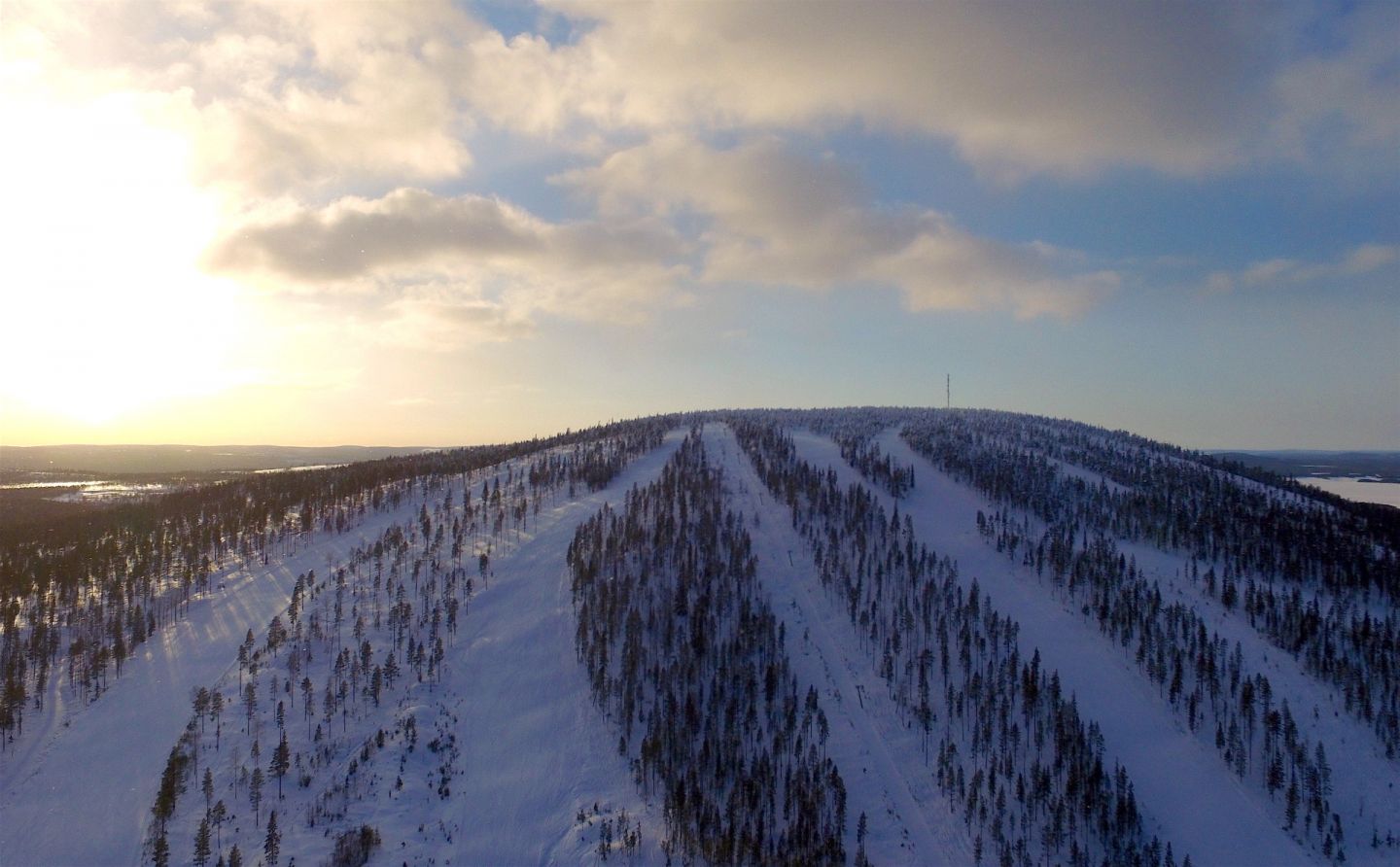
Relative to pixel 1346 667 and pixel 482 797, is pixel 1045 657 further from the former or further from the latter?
pixel 482 797

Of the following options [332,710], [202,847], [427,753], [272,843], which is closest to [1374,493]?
[427,753]

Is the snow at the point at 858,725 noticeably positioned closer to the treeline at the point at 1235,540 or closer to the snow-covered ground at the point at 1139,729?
the snow-covered ground at the point at 1139,729

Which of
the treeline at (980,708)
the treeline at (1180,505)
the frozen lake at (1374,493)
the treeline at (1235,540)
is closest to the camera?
the treeline at (980,708)

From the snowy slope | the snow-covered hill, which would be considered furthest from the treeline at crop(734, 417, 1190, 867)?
the snowy slope

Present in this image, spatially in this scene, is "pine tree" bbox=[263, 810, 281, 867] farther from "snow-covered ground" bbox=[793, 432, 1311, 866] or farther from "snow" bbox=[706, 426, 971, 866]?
"snow-covered ground" bbox=[793, 432, 1311, 866]

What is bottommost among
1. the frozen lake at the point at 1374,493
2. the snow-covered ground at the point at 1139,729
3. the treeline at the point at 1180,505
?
the snow-covered ground at the point at 1139,729

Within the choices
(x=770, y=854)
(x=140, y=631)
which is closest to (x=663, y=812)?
(x=770, y=854)

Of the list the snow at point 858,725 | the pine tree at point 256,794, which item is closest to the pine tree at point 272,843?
the pine tree at point 256,794
